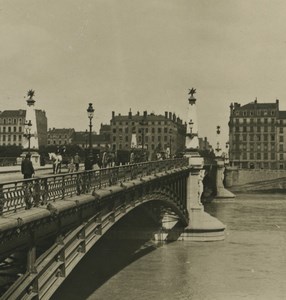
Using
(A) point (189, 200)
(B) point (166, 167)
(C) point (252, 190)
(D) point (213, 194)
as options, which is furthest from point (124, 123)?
(B) point (166, 167)

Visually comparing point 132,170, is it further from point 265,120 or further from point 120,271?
point 265,120

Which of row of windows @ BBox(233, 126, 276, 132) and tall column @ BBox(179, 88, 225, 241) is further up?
row of windows @ BBox(233, 126, 276, 132)

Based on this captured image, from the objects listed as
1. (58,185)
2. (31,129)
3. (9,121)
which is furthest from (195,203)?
(9,121)

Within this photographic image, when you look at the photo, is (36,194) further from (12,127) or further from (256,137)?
(12,127)

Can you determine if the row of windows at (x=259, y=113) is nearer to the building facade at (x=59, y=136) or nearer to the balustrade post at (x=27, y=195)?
the building facade at (x=59, y=136)

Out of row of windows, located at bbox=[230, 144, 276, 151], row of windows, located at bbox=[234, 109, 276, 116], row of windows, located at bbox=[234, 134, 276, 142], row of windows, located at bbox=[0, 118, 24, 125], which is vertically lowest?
row of windows, located at bbox=[230, 144, 276, 151]

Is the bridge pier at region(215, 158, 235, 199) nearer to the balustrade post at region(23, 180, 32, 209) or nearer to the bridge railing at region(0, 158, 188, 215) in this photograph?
the bridge railing at region(0, 158, 188, 215)

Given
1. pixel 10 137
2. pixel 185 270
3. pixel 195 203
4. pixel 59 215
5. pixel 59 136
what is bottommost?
pixel 185 270

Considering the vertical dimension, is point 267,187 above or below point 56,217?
below

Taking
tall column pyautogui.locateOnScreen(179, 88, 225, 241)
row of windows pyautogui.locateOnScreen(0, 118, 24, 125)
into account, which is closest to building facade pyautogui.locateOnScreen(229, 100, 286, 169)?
row of windows pyautogui.locateOnScreen(0, 118, 24, 125)
